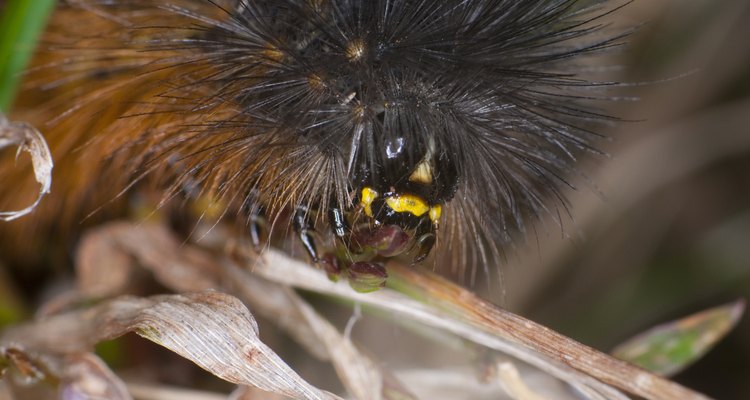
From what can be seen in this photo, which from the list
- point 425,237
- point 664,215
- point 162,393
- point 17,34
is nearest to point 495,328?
point 425,237

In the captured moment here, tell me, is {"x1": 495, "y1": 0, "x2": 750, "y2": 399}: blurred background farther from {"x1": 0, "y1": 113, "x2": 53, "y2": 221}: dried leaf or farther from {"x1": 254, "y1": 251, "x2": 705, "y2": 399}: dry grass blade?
{"x1": 0, "y1": 113, "x2": 53, "y2": 221}: dried leaf

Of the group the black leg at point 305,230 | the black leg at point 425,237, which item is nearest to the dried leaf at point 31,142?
the black leg at point 305,230

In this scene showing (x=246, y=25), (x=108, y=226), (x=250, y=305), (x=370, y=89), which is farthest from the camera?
(x=108, y=226)

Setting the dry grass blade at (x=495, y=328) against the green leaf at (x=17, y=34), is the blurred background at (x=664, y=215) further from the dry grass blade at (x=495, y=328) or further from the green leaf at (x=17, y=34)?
the green leaf at (x=17, y=34)

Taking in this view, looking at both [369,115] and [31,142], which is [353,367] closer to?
[369,115]

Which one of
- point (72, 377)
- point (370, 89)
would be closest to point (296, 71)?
point (370, 89)

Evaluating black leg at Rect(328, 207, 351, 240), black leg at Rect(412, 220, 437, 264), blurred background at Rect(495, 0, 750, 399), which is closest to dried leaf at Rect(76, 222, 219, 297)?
black leg at Rect(328, 207, 351, 240)

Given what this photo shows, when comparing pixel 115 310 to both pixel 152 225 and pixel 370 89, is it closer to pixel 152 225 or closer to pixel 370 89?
pixel 152 225
